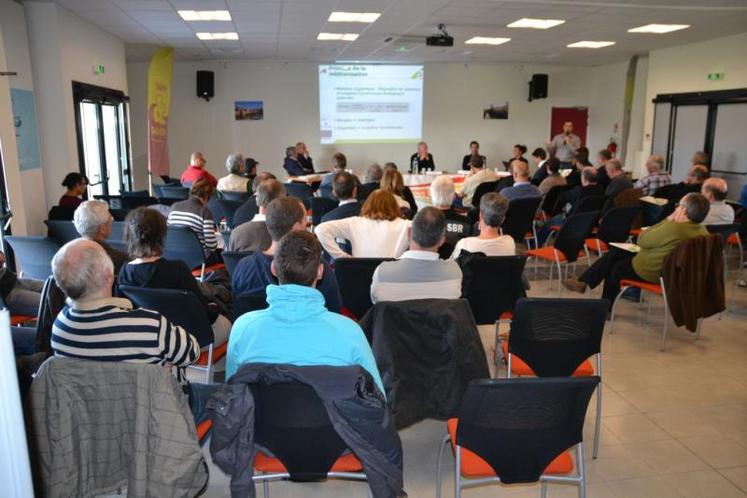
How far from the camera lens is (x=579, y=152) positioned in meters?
9.27

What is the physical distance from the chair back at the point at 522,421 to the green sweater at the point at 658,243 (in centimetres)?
287

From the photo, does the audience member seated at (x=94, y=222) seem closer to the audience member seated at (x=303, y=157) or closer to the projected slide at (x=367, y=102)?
the audience member seated at (x=303, y=157)

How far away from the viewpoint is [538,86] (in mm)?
14641

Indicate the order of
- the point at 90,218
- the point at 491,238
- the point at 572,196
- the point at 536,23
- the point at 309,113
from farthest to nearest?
the point at 309,113, the point at 536,23, the point at 572,196, the point at 491,238, the point at 90,218

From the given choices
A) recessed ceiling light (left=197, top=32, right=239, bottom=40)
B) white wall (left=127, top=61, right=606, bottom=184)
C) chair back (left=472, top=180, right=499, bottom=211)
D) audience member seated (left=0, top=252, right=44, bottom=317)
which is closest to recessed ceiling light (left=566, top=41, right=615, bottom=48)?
white wall (left=127, top=61, right=606, bottom=184)

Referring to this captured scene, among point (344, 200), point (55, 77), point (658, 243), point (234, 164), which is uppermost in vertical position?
point (55, 77)

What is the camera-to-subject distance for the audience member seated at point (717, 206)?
5738 millimetres

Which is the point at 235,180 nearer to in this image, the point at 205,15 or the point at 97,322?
the point at 205,15

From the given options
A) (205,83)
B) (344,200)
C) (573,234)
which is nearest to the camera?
(344,200)

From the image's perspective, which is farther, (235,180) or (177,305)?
(235,180)

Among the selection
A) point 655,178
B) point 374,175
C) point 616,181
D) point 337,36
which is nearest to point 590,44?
point 655,178

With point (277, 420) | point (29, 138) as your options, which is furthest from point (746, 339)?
point (29, 138)

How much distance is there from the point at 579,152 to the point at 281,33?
524cm

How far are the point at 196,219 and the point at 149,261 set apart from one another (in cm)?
194
